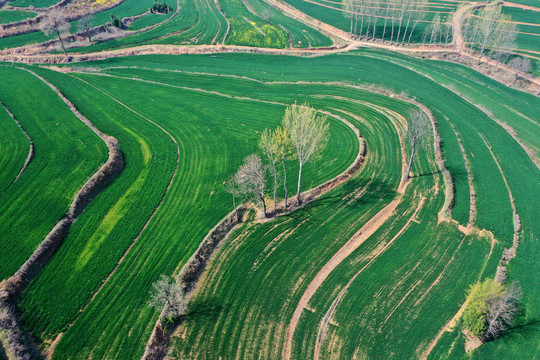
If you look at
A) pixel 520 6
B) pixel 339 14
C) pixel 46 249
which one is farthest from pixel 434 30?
pixel 46 249

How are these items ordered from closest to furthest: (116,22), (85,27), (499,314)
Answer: (499,314) < (85,27) < (116,22)

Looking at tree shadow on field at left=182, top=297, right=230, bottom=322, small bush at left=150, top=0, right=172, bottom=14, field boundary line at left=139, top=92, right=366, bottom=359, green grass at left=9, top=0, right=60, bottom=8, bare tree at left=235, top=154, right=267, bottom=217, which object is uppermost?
green grass at left=9, top=0, right=60, bottom=8

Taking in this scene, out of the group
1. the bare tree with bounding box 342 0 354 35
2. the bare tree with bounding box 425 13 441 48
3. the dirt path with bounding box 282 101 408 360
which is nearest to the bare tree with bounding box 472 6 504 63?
the bare tree with bounding box 425 13 441 48

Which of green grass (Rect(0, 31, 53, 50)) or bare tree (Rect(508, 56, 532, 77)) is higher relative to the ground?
green grass (Rect(0, 31, 53, 50))

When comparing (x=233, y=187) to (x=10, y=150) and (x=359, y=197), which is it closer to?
(x=359, y=197)

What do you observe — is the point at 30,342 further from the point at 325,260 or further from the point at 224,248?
the point at 325,260

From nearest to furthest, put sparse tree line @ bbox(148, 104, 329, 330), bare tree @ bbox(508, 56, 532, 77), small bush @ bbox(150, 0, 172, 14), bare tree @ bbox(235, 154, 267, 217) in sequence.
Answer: sparse tree line @ bbox(148, 104, 329, 330) → bare tree @ bbox(235, 154, 267, 217) → bare tree @ bbox(508, 56, 532, 77) → small bush @ bbox(150, 0, 172, 14)

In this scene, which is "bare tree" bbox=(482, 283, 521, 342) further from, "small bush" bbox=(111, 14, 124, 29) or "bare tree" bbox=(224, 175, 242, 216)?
"small bush" bbox=(111, 14, 124, 29)
